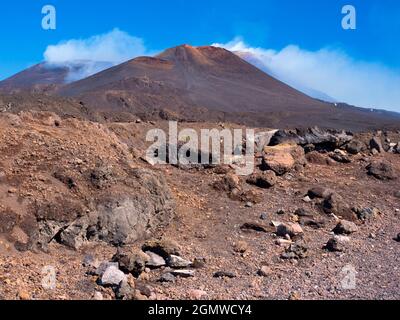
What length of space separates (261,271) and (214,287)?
721 mm

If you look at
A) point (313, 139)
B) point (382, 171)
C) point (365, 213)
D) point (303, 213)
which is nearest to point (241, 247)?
point (303, 213)

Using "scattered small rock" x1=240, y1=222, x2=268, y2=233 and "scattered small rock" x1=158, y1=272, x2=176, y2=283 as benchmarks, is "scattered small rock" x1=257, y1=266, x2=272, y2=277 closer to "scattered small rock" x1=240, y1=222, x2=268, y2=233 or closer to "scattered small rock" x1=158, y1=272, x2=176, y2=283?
"scattered small rock" x1=158, y1=272, x2=176, y2=283

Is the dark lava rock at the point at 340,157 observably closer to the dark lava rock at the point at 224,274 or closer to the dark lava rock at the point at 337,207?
the dark lava rock at the point at 337,207

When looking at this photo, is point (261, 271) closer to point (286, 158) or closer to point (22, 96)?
point (286, 158)

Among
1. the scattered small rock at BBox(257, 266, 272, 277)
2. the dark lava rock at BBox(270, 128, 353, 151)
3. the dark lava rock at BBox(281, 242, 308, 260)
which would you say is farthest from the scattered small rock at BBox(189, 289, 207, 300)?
the dark lava rock at BBox(270, 128, 353, 151)

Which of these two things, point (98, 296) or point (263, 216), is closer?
point (98, 296)

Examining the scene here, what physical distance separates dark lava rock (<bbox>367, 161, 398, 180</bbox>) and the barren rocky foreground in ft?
3.54

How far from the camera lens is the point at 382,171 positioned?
1077cm

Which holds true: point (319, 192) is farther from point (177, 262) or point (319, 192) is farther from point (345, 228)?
point (177, 262)

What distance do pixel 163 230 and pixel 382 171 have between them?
559 cm

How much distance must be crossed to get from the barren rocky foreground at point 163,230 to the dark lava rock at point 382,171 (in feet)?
3.54

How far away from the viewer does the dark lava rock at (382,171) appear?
35.0ft

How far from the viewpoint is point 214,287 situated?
5414mm
